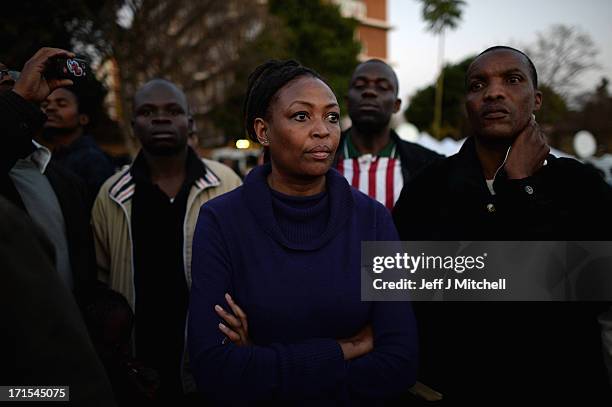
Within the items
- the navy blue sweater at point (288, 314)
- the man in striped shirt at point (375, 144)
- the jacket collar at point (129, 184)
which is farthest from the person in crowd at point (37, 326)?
the man in striped shirt at point (375, 144)

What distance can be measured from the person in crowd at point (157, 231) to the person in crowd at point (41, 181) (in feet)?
0.96

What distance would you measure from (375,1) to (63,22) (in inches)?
2101

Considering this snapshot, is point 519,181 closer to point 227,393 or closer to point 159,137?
point 227,393

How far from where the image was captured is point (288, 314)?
5.74 feet

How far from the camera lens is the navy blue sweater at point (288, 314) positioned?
166cm

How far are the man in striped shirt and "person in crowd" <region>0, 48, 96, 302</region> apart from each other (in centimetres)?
190

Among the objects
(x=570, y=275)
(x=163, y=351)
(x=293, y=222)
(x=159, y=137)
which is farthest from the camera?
(x=159, y=137)

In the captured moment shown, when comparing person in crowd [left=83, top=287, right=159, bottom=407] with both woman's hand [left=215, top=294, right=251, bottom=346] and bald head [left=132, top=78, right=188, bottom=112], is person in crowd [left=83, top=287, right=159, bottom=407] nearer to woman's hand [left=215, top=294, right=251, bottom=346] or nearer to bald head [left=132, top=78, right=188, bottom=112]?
woman's hand [left=215, top=294, right=251, bottom=346]

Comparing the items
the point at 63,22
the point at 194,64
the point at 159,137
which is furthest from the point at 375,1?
the point at 159,137

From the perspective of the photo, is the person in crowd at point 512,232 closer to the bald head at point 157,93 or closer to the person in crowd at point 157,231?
the person in crowd at point 157,231

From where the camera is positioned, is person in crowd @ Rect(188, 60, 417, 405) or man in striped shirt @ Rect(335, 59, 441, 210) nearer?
person in crowd @ Rect(188, 60, 417, 405)

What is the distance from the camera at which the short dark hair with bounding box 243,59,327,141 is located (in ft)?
6.55

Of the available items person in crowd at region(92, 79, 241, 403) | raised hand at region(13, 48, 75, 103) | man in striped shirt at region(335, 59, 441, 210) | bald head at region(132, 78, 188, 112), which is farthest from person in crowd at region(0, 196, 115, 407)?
man in striped shirt at region(335, 59, 441, 210)

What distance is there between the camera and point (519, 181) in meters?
1.96
